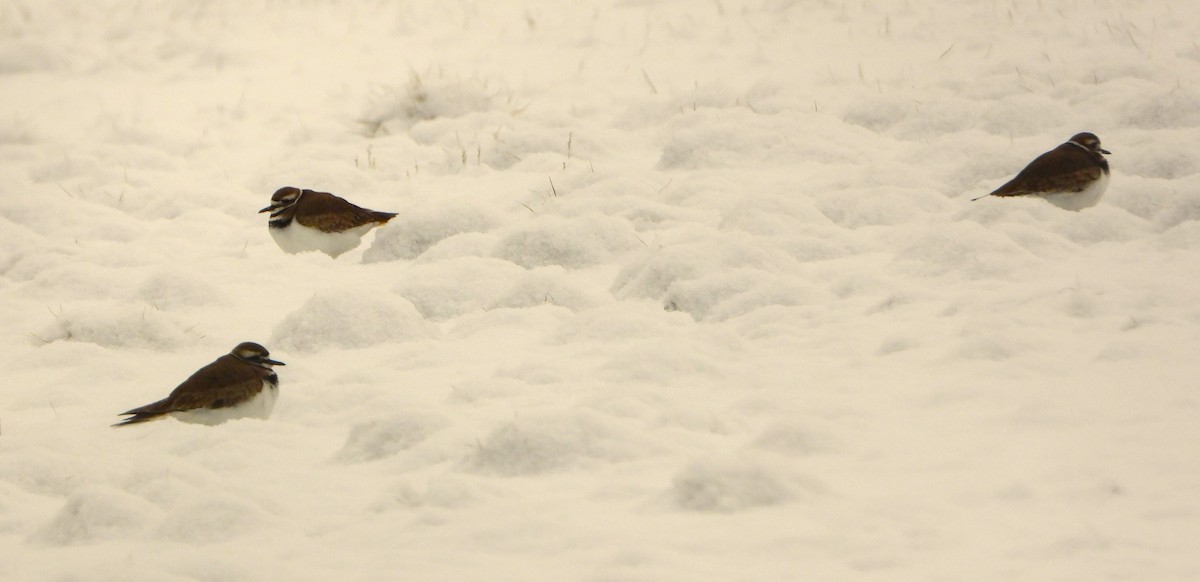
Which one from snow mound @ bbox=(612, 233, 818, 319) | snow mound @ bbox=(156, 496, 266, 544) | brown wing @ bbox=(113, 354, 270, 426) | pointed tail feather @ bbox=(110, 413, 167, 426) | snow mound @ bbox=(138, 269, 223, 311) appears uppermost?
snow mound @ bbox=(156, 496, 266, 544)

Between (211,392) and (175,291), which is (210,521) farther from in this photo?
(175,291)

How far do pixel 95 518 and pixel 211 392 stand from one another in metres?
1.04

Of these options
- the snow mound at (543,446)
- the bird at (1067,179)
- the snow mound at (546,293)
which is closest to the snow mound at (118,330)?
the snow mound at (546,293)

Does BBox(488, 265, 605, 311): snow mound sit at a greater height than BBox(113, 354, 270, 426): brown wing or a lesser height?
lesser

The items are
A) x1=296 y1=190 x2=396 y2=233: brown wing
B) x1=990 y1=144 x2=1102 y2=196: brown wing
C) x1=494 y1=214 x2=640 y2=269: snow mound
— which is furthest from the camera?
x1=296 y1=190 x2=396 y2=233: brown wing

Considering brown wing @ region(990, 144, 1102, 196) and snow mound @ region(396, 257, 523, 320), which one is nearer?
snow mound @ region(396, 257, 523, 320)

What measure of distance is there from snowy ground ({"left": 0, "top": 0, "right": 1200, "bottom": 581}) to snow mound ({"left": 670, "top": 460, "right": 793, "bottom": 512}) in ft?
0.04

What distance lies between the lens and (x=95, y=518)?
3.83 metres

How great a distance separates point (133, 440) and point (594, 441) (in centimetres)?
204

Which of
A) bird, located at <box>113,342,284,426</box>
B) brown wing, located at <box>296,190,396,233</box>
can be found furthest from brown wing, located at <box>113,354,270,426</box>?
brown wing, located at <box>296,190,396,233</box>

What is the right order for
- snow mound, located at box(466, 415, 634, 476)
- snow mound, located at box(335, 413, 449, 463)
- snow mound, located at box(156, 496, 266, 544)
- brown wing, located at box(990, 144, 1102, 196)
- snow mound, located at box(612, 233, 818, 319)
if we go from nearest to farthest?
snow mound, located at box(156, 496, 266, 544), snow mound, located at box(466, 415, 634, 476), snow mound, located at box(335, 413, 449, 463), snow mound, located at box(612, 233, 818, 319), brown wing, located at box(990, 144, 1102, 196)

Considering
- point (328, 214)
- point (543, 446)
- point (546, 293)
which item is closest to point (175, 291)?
point (328, 214)

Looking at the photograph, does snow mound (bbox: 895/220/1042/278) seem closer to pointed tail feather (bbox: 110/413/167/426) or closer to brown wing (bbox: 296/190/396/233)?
brown wing (bbox: 296/190/396/233)

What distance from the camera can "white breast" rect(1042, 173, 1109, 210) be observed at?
641 centimetres
